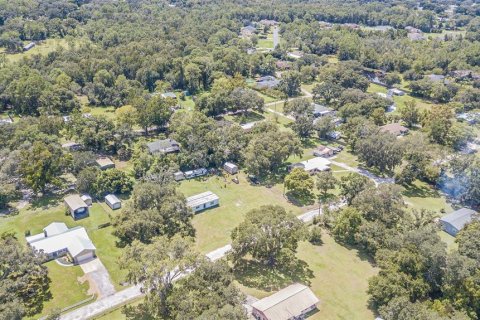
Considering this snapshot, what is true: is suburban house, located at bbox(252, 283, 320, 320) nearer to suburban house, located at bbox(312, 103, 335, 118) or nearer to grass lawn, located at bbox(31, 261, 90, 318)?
grass lawn, located at bbox(31, 261, 90, 318)

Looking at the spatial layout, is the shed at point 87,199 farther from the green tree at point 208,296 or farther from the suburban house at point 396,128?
the suburban house at point 396,128

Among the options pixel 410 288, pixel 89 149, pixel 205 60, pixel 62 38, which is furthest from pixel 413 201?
pixel 62 38

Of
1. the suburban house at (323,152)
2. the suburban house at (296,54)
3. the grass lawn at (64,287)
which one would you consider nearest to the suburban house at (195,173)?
the suburban house at (323,152)

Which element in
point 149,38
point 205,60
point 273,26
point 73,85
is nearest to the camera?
point 73,85

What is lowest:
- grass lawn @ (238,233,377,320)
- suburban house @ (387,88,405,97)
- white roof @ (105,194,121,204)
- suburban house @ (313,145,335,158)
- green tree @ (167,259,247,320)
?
suburban house @ (387,88,405,97)

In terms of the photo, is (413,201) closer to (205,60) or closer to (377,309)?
(377,309)

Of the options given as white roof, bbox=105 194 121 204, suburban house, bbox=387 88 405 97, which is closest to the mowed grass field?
white roof, bbox=105 194 121 204

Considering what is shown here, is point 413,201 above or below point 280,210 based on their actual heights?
below
